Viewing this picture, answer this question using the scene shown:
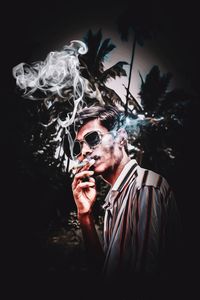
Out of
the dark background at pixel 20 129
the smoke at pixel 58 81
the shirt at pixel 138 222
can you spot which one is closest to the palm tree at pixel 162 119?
the dark background at pixel 20 129

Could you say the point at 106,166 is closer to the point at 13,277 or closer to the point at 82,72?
the point at 82,72

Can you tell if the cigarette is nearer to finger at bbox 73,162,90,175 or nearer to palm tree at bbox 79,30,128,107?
finger at bbox 73,162,90,175

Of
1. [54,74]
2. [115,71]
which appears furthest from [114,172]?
[54,74]

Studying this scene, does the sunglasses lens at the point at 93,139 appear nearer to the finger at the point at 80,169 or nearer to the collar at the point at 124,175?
the finger at the point at 80,169

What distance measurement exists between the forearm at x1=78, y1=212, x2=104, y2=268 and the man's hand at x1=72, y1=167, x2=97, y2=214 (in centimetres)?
9

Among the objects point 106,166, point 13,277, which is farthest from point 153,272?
point 13,277

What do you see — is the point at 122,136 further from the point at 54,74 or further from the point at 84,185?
the point at 54,74

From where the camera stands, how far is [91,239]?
10.5 feet

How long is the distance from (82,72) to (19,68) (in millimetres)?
914

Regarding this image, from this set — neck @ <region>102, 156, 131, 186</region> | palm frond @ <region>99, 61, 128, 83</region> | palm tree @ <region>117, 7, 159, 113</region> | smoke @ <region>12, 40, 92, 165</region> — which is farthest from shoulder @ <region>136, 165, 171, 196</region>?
palm tree @ <region>117, 7, 159, 113</region>

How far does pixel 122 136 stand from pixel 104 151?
299 mm

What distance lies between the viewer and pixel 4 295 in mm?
3314

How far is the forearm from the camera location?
3100mm

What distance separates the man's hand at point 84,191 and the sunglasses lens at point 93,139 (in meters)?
0.36
